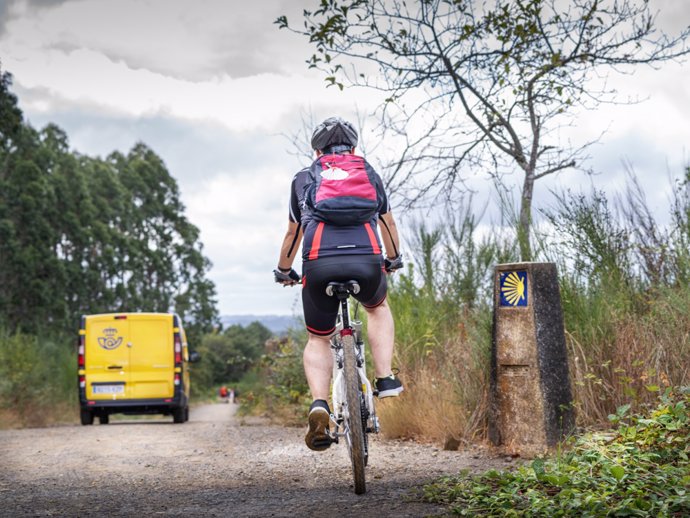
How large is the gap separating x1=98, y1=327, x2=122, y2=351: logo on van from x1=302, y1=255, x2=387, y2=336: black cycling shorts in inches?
470

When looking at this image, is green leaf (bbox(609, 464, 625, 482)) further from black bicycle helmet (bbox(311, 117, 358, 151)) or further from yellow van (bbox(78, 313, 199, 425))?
yellow van (bbox(78, 313, 199, 425))

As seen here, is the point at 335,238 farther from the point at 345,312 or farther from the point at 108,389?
the point at 108,389

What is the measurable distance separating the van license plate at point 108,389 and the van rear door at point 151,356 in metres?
0.17

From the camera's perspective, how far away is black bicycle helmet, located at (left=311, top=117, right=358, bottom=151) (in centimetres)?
579

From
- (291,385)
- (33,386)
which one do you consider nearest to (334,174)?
(291,385)

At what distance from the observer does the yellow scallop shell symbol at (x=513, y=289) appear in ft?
23.0

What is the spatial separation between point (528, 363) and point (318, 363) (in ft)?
6.41

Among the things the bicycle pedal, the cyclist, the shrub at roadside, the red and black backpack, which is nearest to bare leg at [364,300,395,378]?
the cyclist

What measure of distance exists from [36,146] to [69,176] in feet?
9.47

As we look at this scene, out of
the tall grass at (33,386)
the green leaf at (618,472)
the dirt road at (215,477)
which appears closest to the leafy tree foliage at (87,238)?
the tall grass at (33,386)

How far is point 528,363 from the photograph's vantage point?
22.6 feet

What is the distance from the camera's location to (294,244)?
5977mm

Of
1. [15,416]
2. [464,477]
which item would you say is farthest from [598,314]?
[15,416]

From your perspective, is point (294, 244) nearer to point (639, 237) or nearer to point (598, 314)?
point (598, 314)
